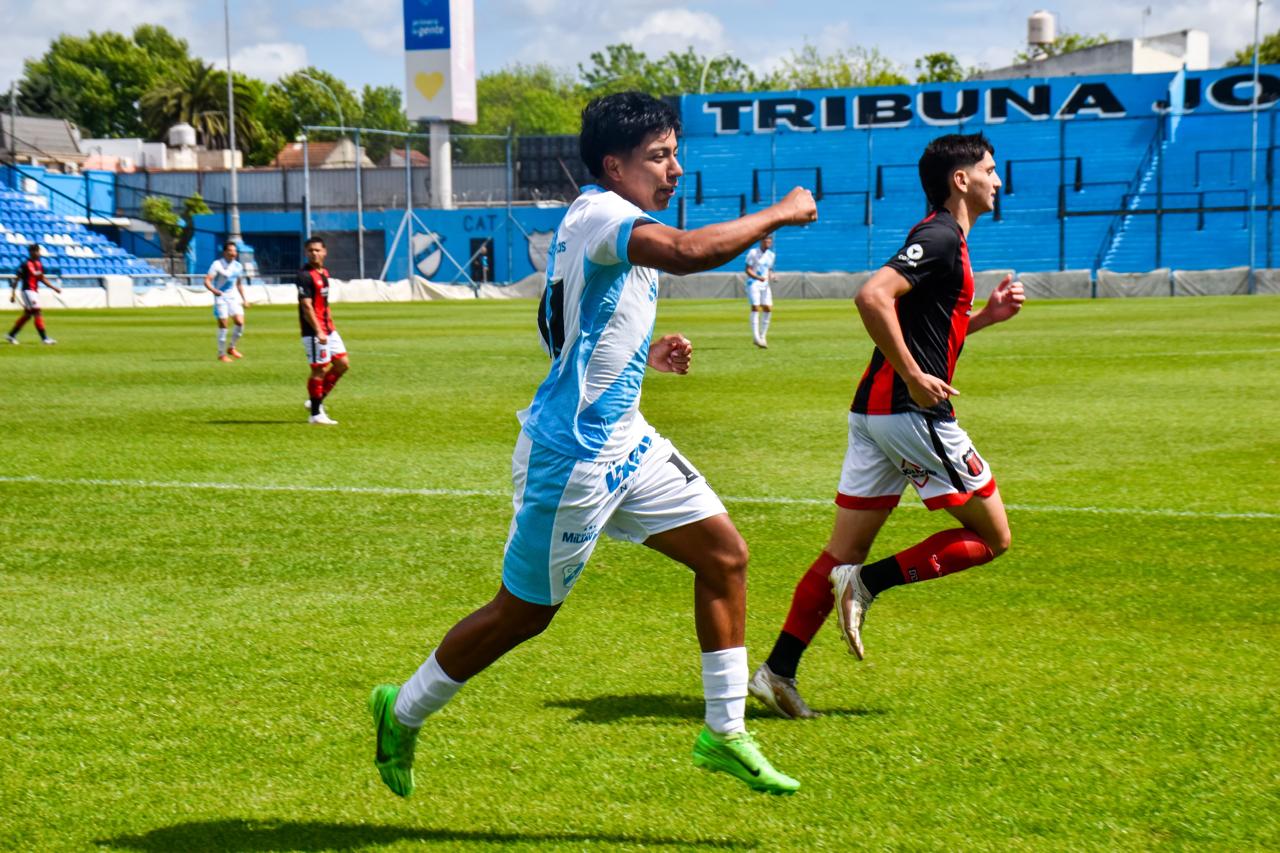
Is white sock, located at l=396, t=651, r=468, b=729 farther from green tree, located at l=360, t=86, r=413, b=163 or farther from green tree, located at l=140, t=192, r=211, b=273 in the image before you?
green tree, located at l=360, t=86, r=413, b=163

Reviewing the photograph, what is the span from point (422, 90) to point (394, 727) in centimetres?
8115

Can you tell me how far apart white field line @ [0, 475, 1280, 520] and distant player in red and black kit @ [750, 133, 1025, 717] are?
4.10m

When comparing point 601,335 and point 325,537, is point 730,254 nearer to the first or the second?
point 601,335

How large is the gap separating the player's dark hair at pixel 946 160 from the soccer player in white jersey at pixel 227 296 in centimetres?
2102

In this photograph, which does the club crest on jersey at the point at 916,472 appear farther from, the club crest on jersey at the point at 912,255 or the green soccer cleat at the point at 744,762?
the green soccer cleat at the point at 744,762

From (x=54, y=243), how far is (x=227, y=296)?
3910cm

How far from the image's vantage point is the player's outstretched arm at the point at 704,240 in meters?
3.81

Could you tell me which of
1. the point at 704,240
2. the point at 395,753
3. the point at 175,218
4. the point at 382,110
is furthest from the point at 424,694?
the point at 382,110

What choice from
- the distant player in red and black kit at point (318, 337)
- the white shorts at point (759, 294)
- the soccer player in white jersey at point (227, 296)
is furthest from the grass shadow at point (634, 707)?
the soccer player in white jersey at point (227, 296)

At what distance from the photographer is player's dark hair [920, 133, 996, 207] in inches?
214

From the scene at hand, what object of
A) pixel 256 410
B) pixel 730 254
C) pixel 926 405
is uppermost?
pixel 730 254

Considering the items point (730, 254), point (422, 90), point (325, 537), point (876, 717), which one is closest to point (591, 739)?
point (876, 717)

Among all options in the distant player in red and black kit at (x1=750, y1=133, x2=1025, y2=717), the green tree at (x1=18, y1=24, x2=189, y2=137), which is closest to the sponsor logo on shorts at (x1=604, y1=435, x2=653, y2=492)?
the distant player in red and black kit at (x1=750, y1=133, x2=1025, y2=717)

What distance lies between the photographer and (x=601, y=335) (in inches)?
166
